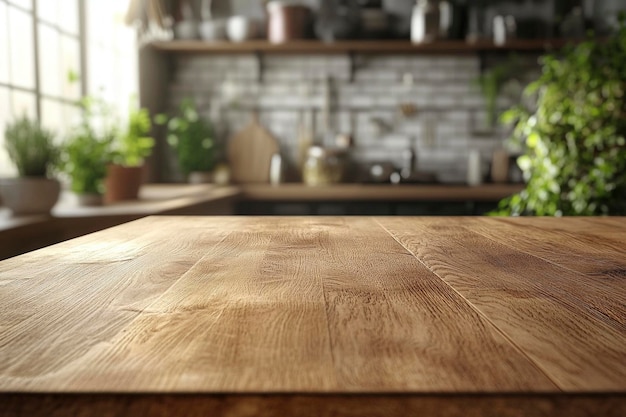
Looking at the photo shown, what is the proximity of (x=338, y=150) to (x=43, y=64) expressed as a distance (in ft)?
6.84

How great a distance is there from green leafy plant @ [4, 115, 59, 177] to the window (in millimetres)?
164

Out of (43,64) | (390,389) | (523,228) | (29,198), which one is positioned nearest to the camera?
(390,389)

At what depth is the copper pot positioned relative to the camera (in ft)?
14.4

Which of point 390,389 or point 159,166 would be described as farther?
point 159,166

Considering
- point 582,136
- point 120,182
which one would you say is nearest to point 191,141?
point 120,182

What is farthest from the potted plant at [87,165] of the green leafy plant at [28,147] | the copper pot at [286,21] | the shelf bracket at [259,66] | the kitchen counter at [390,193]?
the shelf bracket at [259,66]

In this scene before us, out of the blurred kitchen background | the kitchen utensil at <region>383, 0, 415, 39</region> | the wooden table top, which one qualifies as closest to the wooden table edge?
the wooden table top

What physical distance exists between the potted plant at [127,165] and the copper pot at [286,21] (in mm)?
1686

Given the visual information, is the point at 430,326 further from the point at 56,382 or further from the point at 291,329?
the point at 56,382

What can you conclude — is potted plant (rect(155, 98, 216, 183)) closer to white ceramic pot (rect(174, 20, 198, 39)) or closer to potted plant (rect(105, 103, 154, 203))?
white ceramic pot (rect(174, 20, 198, 39))

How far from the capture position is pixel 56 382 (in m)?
→ 0.42

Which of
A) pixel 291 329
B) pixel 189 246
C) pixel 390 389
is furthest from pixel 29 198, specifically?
pixel 390 389

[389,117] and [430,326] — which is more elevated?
[389,117]

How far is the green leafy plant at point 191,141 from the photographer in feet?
14.5
